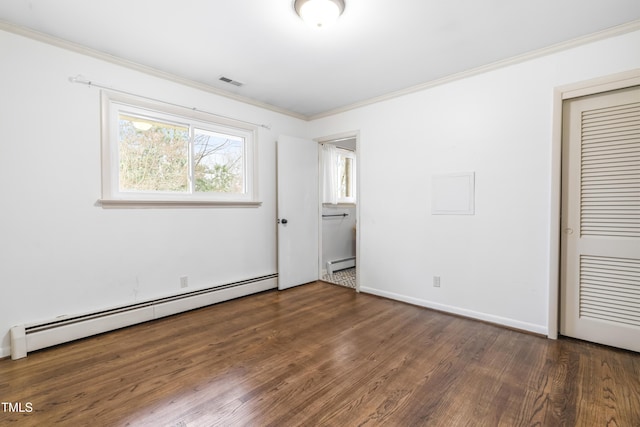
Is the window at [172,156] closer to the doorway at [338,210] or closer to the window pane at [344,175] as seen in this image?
the doorway at [338,210]

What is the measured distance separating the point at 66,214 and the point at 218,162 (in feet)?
5.12

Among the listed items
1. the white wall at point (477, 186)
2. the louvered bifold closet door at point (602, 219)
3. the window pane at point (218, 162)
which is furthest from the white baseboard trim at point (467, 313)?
the window pane at point (218, 162)

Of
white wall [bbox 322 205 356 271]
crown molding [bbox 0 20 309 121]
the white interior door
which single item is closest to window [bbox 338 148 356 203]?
white wall [bbox 322 205 356 271]

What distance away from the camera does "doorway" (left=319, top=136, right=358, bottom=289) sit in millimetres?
4816

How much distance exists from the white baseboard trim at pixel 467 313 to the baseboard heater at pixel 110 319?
174 cm

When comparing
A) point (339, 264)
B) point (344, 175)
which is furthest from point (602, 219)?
point (344, 175)

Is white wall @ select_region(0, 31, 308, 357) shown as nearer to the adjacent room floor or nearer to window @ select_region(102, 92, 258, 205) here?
window @ select_region(102, 92, 258, 205)

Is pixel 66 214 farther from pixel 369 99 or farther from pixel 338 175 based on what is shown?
pixel 338 175

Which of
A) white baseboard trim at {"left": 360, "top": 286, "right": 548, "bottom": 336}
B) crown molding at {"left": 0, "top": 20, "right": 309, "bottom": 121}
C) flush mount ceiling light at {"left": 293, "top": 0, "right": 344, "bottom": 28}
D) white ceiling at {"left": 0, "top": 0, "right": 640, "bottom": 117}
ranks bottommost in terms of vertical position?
white baseboard trim at {"left": 360, "top": 286, "right": 548, "bottom": 336}

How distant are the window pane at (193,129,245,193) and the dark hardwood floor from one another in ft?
5.19

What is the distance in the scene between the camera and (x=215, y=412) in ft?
5.32

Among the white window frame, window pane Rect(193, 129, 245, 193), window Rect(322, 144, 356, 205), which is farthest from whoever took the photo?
the white window frame

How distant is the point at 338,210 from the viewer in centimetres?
532

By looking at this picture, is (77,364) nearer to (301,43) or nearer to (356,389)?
(356,389)
